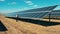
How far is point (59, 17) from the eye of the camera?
36.9 meters

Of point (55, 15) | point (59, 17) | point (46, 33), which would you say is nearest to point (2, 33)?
point (46, 33)

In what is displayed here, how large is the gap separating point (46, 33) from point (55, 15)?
943 inches

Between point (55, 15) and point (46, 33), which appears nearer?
point (46, 33)

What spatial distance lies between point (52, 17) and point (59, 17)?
235 cm

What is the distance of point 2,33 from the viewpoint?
1134 centimetres

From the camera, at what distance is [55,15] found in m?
34.8

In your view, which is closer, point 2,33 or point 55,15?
point 2,33

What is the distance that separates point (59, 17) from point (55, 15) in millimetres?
2643

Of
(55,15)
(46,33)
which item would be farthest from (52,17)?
(46,33)

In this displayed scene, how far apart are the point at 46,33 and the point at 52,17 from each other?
24853mm

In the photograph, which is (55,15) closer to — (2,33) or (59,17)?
(59,17)

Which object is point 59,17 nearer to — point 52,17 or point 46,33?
point 52,17

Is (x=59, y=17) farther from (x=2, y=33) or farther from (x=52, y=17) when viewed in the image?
(x=2, y=33)

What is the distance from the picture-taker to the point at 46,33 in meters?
11.5
